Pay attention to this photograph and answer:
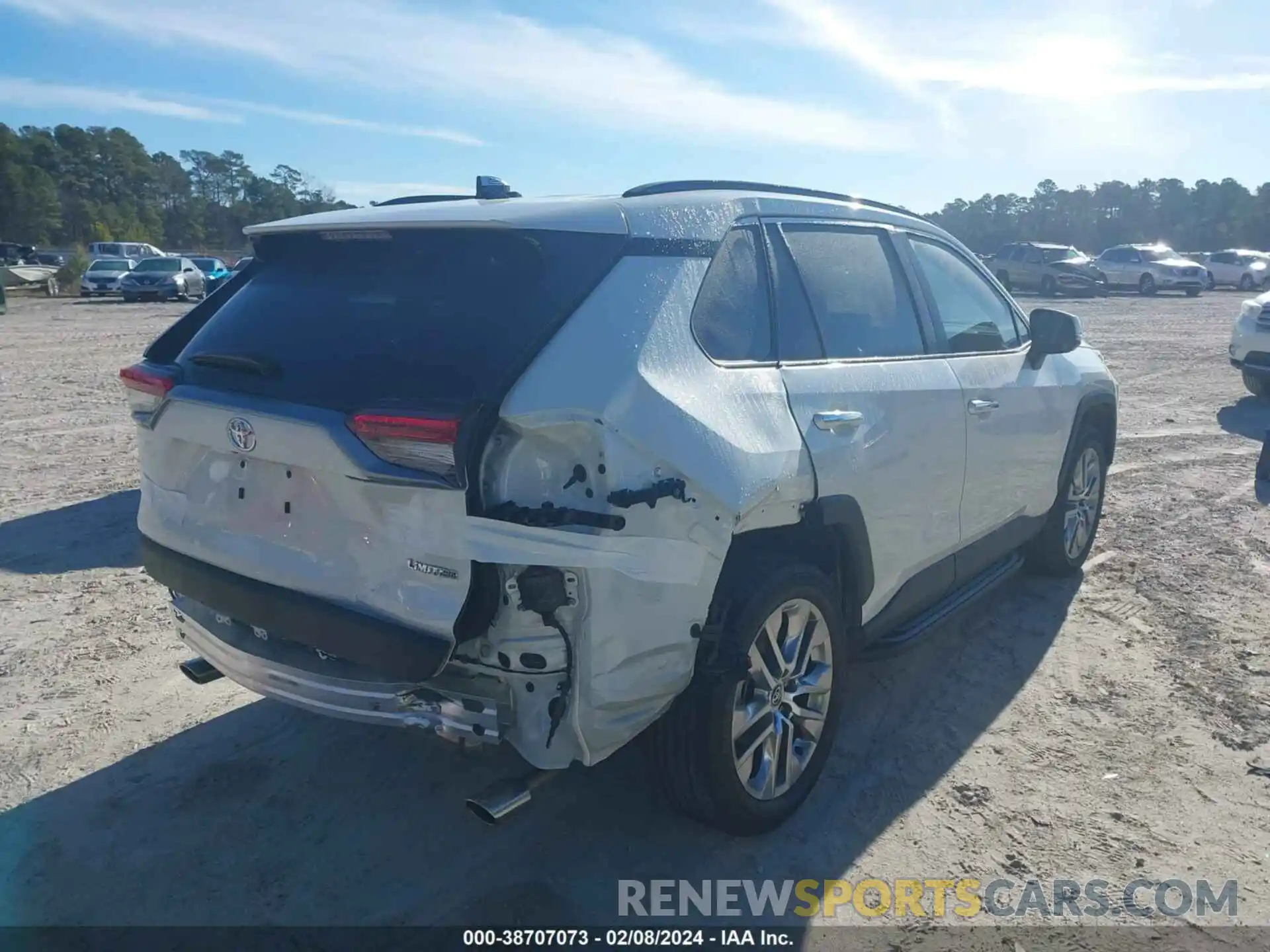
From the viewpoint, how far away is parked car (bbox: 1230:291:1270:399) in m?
11.9

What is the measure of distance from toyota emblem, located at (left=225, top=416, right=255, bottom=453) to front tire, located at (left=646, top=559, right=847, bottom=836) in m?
1.46

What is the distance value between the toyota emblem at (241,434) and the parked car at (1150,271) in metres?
39.2

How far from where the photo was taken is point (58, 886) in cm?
310

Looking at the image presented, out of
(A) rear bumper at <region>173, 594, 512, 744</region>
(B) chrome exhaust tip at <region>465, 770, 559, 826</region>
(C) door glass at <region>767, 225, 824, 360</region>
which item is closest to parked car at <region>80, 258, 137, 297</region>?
(A) rear bumper at <region>173, 594, 512, 744</region>

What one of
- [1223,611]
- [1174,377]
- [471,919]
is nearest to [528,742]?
[471,919]

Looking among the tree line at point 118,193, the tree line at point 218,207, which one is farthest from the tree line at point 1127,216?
the tree line at point 118,193

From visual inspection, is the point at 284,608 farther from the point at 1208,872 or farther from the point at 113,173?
the point at 113,173

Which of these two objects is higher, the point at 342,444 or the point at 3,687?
the point at 342,444

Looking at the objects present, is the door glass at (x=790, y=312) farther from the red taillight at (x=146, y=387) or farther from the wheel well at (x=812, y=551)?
the red taillight at (x=146, y=387)

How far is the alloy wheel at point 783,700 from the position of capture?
3266 mm

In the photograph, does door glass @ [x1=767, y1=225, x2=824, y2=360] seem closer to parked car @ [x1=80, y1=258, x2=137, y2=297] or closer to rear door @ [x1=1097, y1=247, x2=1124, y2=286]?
parked car @ [x1=80, y1=258, x2=137, y2=297]

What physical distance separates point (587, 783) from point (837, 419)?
1.58 meters

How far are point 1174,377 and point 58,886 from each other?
15.2 meters

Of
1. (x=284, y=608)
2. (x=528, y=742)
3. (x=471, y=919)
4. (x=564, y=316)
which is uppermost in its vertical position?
(x=564, y=316)
